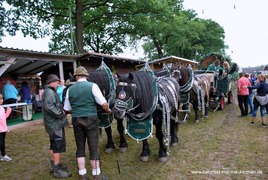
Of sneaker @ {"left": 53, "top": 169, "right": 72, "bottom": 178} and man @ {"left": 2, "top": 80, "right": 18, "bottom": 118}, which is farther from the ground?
man @ {"left": 2, "top": 80, "right": 18, "bottom": 118}

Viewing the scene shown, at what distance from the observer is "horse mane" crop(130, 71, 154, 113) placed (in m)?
3.42

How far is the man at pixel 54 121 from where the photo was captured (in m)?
3.14

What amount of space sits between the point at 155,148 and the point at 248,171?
183cm

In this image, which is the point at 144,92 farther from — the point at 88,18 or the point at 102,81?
the point at 88,18

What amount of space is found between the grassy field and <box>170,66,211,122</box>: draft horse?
1045mm

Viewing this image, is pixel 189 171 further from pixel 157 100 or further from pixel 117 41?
pixel 117 41

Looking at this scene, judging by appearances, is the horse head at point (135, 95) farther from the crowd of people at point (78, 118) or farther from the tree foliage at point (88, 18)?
the tree foliage at point (88, 18)

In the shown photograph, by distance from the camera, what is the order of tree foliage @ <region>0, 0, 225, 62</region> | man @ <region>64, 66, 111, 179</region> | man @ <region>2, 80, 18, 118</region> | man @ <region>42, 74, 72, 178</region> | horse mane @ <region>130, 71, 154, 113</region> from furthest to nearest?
tree foliage @ <region>0, 0, 225, 62</region> → man @ <region>2, 80, 18, 118</region> → horse mane @ <region>130, 71, 154, 113</region> → man @ <region>42, 74, 72, 178</region> → man @ <region>64, 66, 111, 179</region>

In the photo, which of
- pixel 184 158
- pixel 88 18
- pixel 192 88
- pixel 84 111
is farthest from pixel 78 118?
pixel 88 18

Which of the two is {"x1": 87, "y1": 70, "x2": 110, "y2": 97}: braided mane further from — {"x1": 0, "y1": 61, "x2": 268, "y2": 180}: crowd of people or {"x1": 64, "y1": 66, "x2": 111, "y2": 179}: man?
{"x1": 64, "y1": 66, "x2": 111, "y2": 179}: man

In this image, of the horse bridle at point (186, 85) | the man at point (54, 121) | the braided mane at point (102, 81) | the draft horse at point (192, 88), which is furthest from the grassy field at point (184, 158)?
the braided mane at point (102, 81)

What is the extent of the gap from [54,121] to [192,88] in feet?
16.0

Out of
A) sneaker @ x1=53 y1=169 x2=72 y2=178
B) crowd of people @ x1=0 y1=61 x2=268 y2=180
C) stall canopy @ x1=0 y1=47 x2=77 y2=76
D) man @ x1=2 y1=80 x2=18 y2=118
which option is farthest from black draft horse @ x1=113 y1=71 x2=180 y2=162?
man @ x1=2 y1=80 x2=18 y2=118

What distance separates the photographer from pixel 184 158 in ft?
12.7
